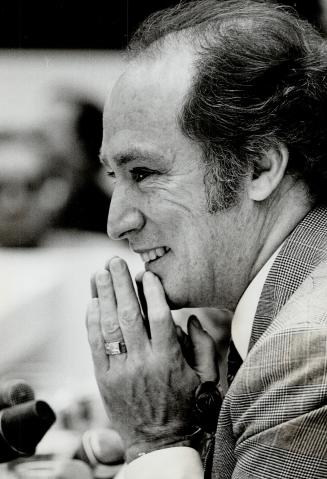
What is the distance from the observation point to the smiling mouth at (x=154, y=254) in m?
1.63

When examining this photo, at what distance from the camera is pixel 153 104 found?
1.59 m

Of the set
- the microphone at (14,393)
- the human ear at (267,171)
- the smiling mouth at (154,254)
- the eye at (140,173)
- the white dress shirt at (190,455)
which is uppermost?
the human ear at (267,171)

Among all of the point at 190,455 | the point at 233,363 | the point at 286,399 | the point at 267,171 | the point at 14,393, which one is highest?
the point at 267,171

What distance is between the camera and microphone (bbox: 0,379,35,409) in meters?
1.97

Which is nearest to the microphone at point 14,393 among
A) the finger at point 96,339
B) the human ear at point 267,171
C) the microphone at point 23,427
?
the microphone at point 23,427

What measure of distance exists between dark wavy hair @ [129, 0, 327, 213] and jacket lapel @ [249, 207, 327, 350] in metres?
0.17

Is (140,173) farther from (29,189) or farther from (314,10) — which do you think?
(314,10)

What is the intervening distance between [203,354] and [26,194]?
3.00 ft

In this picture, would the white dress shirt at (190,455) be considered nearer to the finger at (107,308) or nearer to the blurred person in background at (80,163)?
the finger at (107,308)

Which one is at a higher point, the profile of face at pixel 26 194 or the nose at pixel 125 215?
the nose at pixel 125 215

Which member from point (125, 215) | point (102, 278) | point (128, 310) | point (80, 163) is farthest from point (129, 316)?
point (80, 163)

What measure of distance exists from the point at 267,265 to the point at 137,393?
1.25ft

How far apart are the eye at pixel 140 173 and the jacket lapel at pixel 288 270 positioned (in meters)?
0.35

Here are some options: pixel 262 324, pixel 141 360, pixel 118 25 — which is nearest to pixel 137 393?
pixel 141 360
